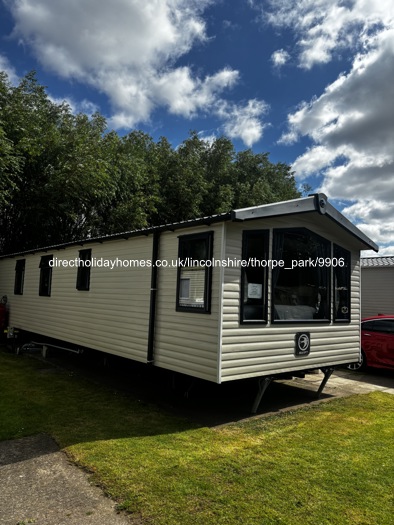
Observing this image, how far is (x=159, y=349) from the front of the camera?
18.9ft

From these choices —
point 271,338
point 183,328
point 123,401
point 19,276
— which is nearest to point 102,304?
point 123,401

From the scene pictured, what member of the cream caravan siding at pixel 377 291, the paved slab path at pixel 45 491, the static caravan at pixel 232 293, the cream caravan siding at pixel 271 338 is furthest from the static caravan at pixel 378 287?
the paved slab path at pixel 45 491

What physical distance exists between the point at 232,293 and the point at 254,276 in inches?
22.1

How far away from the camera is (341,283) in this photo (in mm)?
7066

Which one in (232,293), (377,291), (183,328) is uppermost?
(377,291)

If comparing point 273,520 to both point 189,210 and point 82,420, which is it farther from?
point 189,210

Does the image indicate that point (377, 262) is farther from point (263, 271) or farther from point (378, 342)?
point (263, 271)

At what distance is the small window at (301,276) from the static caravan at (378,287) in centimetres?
792

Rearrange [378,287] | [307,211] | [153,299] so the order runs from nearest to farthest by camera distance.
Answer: [307,211] < [153,299] < [378,287]

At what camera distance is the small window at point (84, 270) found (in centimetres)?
799

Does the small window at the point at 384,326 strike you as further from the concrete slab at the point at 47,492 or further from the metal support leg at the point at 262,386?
the concrete slab at the point at 47,492

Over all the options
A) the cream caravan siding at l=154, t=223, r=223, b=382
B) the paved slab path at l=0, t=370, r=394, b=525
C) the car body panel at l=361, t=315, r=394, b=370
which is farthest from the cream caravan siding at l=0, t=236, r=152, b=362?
the car body panel at l=361, t=315, r=394, b=370

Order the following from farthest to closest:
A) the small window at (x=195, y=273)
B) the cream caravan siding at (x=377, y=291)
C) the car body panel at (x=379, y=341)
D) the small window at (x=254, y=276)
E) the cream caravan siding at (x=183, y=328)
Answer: the cream caravan siding at (x=377, y=291) < the car body panel at (x=379, y=341) < the small window at (x=254, y=276) < the small window at (x=195, y=273) < the cream caravan siding at (x=183, y=328)

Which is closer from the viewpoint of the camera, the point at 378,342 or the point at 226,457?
the point at 226,457
